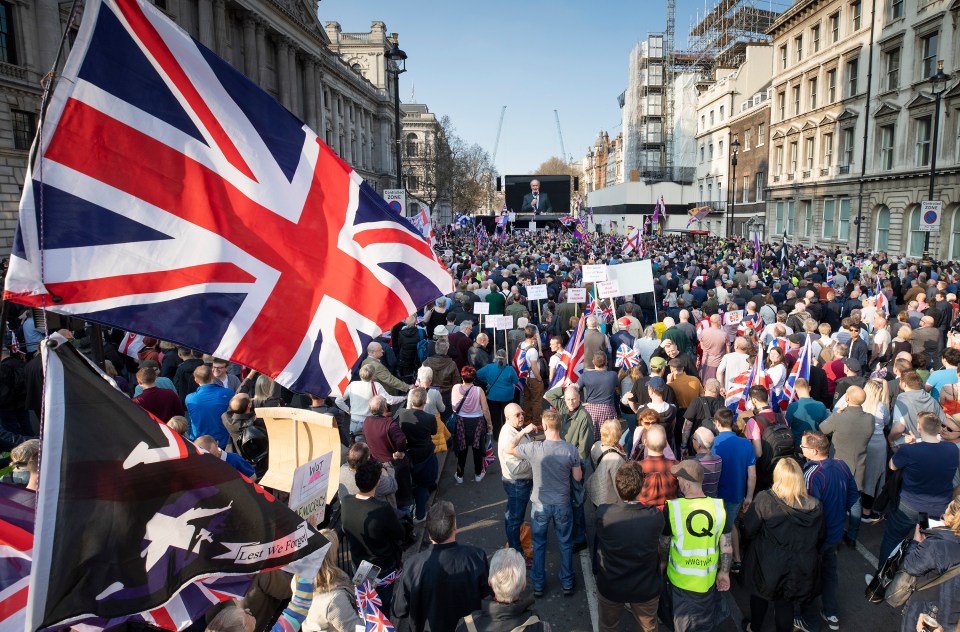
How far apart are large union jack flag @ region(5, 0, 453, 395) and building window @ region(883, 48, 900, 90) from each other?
36544 mm

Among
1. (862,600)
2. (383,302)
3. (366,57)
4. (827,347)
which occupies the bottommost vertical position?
(862,600)

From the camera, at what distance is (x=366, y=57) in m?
88.4

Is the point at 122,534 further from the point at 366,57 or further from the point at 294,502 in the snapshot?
the point at 366,57

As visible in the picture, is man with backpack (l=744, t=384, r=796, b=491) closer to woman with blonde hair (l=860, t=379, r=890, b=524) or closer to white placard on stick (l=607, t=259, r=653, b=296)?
woman with blonde hair (l=860, t=379, r=890, b=524)

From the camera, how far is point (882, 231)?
109ft

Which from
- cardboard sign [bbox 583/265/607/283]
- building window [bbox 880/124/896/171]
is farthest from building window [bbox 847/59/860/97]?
cardboard sign [bbox 583/265/607/283]

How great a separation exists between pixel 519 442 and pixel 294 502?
254cm

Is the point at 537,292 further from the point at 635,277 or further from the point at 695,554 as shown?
the point at 695,554

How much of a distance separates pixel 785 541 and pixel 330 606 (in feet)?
10.2

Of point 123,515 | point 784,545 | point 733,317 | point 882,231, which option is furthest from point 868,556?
point 882,231

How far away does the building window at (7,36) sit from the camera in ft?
71.6

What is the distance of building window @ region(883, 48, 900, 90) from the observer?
30.8m

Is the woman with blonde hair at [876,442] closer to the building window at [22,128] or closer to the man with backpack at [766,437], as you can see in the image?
the man with backpack at [766,437]

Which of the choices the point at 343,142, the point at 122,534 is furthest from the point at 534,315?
the point at 343,142
